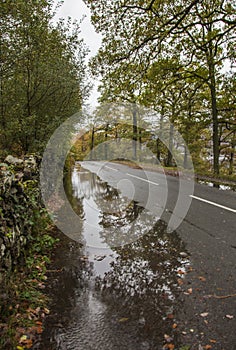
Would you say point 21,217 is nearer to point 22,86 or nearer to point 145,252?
point 145,252

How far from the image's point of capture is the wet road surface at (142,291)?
254 cm

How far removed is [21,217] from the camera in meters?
4.13

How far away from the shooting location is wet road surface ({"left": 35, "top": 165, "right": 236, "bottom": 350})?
2.54m

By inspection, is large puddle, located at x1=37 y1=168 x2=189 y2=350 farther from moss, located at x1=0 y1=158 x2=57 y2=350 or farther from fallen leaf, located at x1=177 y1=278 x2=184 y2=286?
moss, located at x1=0 y1=158 x2=57 y2=350

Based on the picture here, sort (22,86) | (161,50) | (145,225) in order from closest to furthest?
(145,225)
(22,86)
(161,50)

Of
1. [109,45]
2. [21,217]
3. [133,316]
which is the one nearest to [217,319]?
[133,316]

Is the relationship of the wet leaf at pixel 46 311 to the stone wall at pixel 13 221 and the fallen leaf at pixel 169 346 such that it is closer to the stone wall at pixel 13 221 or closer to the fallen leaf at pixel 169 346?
the stone wall at pixel 13 221

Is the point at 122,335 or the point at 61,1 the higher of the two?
the point at 61,1

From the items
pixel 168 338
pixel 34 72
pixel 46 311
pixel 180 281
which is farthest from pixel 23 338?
A: pixel 34 72

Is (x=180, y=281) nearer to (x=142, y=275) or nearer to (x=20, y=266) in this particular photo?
(x=142, y=275)

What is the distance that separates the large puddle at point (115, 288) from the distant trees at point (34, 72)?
3.64 metres

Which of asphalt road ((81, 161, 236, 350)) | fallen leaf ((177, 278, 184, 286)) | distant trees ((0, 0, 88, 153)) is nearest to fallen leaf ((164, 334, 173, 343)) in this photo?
asphalt road ((81, 161, 236, 350))

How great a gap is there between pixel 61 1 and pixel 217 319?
8902mm

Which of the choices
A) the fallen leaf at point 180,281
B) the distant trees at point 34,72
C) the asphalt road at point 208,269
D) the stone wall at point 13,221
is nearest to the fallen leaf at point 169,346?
the asphalt road at point 208,269
